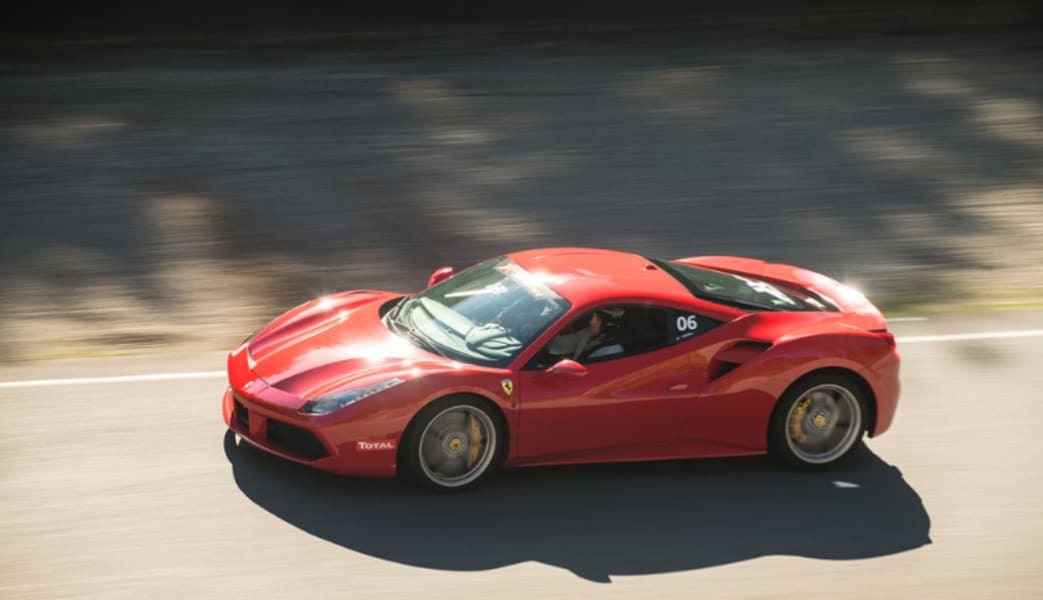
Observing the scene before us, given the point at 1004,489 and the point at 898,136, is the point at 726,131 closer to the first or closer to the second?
the point at 898,136

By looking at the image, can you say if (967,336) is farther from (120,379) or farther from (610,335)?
(120,379)

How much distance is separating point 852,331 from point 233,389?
3487 mm

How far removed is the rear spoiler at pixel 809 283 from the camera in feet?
23.3

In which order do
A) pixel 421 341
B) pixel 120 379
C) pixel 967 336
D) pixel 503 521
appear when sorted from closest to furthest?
pixel 503 521
pixel 421 341
pixel 120 379
pixel 967 336

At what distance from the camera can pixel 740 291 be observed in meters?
7.09

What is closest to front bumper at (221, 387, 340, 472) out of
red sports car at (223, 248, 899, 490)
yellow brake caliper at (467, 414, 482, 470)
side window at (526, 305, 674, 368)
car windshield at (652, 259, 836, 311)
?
red sports car at (223, 248, 899, 490)

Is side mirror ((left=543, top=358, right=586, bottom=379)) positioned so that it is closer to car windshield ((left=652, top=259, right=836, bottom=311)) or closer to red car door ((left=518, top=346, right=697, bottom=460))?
red car door ((left=518, top=346, right=697, bottom=460))

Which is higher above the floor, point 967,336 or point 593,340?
point 593,340

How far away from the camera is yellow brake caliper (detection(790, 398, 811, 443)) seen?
669 cm

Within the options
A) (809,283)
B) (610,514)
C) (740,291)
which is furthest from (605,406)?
(809,283)

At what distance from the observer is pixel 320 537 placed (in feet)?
18.6

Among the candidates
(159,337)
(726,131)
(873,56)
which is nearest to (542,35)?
(726,131)

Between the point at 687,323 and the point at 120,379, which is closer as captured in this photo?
the point at 687,323

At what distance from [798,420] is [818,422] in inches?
5.2
